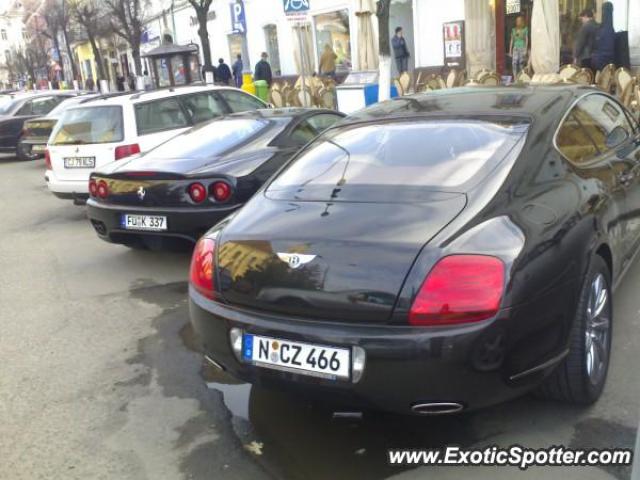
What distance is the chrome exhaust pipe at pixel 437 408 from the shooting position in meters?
2.47

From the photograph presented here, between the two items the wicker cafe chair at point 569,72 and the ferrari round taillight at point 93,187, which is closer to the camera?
the ferrari round taillight at point 93,187

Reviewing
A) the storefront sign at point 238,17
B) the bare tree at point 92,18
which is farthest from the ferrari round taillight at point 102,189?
the bare tree at point 92,18

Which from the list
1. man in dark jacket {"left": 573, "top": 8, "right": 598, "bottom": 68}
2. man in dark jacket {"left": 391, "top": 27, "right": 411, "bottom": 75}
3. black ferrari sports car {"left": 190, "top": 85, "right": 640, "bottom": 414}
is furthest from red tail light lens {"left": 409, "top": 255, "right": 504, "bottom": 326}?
man in dark jacket {"left": 391, "top": 27, "right": 411, "bottom": 75}

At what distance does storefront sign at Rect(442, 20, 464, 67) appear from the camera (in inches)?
680

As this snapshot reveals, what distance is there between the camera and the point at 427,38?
1866 cm

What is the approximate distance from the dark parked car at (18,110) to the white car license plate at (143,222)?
38.8ft

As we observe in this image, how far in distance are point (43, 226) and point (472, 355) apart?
712 centimetres

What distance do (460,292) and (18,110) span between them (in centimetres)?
1586

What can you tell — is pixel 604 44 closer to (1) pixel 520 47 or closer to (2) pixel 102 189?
(1) pixel 520 47

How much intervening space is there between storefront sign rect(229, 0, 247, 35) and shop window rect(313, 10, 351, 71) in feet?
16.7

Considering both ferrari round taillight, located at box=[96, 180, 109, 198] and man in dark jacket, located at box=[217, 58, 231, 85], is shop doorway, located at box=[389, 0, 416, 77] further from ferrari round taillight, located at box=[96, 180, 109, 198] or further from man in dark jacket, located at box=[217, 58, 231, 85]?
ferrari round taillight, located at box=[96, 180, 109, 198]

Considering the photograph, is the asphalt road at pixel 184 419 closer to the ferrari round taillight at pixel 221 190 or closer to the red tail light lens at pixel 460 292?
the red tail light lens at pixel 460 292

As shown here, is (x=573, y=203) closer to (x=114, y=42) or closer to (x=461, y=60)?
(x=461, y=60)

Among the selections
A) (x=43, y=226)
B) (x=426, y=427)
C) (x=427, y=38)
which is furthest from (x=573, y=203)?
(x=427, y=38)
